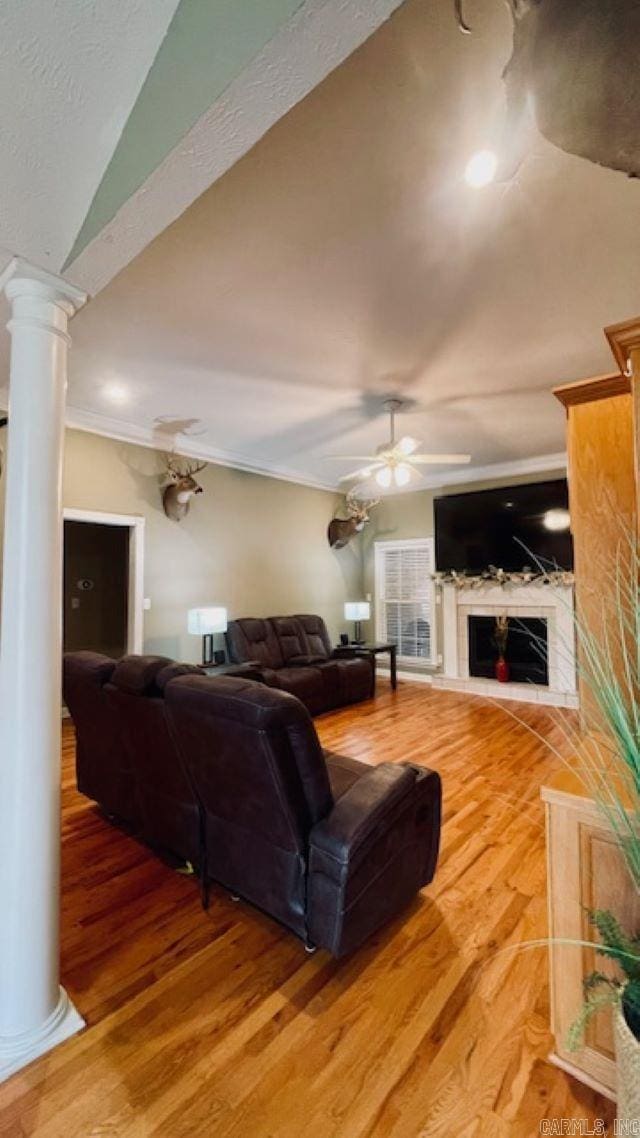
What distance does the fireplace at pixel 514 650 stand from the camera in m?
5.77

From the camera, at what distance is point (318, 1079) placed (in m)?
1.33

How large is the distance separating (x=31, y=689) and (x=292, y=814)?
95 cm

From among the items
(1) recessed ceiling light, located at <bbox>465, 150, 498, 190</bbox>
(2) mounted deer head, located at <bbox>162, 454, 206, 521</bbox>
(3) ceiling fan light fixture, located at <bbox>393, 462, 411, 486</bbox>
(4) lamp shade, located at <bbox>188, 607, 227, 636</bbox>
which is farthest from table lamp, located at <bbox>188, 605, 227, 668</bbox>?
(1) recessed ceiling light, located at <bbox>465, 150, 498, 190</bbox>

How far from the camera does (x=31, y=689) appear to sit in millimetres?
1448

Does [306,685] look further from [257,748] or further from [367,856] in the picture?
[257,748]

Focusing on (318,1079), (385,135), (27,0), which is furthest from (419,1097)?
(385,135)

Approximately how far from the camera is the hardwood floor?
1.24 metres

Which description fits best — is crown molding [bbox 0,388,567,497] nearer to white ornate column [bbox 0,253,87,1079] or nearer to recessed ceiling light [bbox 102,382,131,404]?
recessed ceiling light [bbox 102,382,131,404]

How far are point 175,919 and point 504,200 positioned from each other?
3.26 m

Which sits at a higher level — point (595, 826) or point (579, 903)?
point (595, 826)

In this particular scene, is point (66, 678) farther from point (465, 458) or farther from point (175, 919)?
point (465, 458)

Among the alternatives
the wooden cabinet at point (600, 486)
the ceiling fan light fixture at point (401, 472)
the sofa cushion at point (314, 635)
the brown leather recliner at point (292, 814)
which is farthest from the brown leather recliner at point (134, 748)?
the sofa cushion at point (314, 635)

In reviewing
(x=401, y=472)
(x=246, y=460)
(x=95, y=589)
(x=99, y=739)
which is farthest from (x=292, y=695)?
(x=95, y=589)

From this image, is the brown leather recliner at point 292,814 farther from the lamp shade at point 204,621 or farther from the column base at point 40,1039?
the lamp shade at point 204,621
